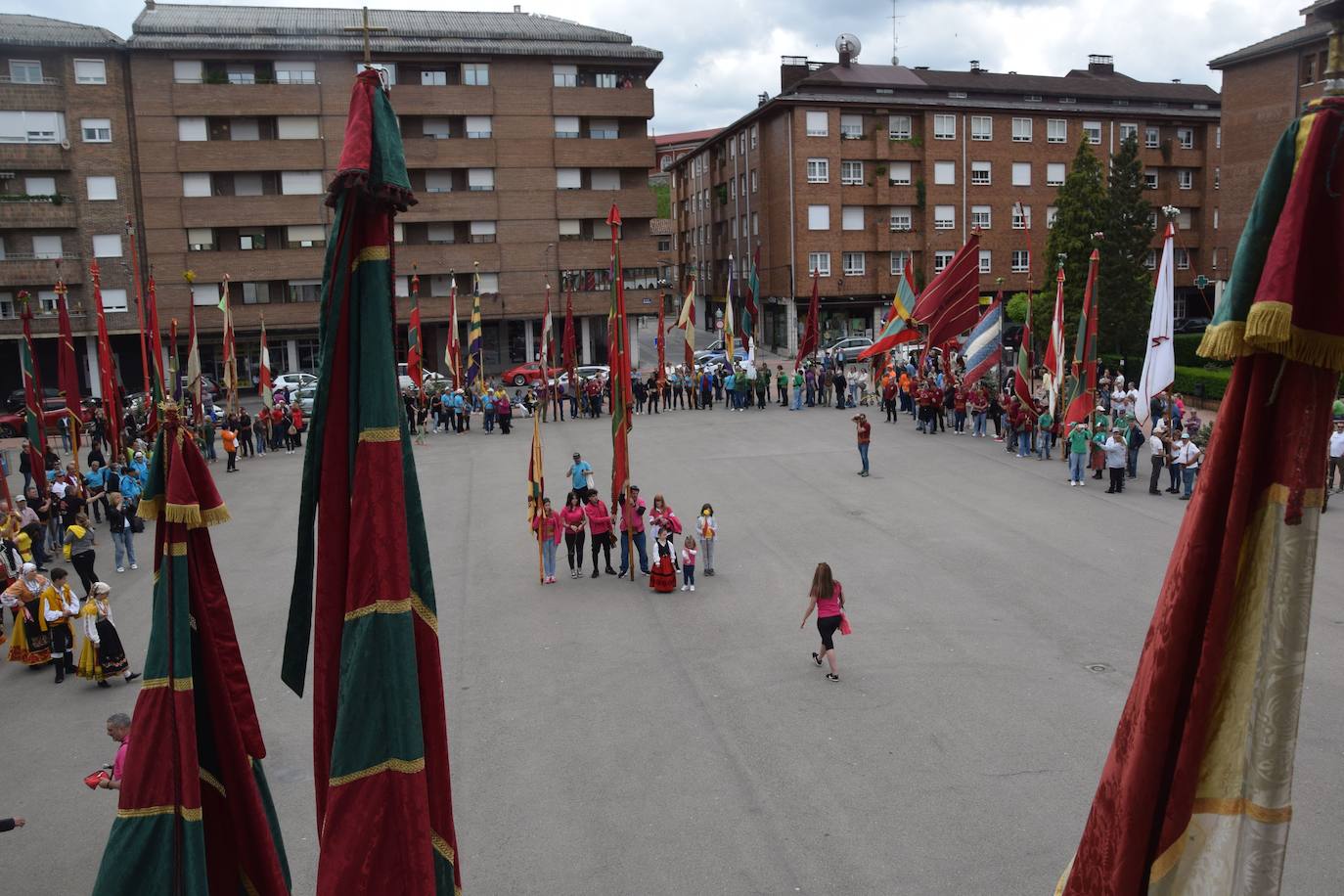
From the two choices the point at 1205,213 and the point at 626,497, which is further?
the point at 1205,213

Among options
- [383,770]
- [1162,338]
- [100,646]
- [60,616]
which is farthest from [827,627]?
[1162,338]

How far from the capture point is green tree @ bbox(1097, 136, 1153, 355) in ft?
142

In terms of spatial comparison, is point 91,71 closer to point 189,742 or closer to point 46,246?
point 46,246

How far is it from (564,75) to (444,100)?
623 centimetres

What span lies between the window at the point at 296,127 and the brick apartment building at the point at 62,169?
6740 millimetres

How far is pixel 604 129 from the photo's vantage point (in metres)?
55.5

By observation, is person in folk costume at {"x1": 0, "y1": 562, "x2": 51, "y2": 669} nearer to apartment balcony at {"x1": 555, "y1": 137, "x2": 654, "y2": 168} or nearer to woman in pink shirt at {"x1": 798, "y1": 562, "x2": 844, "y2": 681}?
woman in pink shirt at {"x1": 798, "y1": 562, "x2": 844, "y2": 681}

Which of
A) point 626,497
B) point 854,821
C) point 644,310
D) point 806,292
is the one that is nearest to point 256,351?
point 644,310

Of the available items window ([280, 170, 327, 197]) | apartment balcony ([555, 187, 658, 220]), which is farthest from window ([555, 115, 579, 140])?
window ([280, 170, 327, 197])

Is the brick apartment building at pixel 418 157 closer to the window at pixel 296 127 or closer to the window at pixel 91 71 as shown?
the window at pixel 296 127

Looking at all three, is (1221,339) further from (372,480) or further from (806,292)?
(806,292)

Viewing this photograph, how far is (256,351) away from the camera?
54281 millimetres

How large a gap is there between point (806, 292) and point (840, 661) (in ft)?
150

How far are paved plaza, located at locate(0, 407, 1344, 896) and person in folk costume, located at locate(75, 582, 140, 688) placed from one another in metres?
0.28
